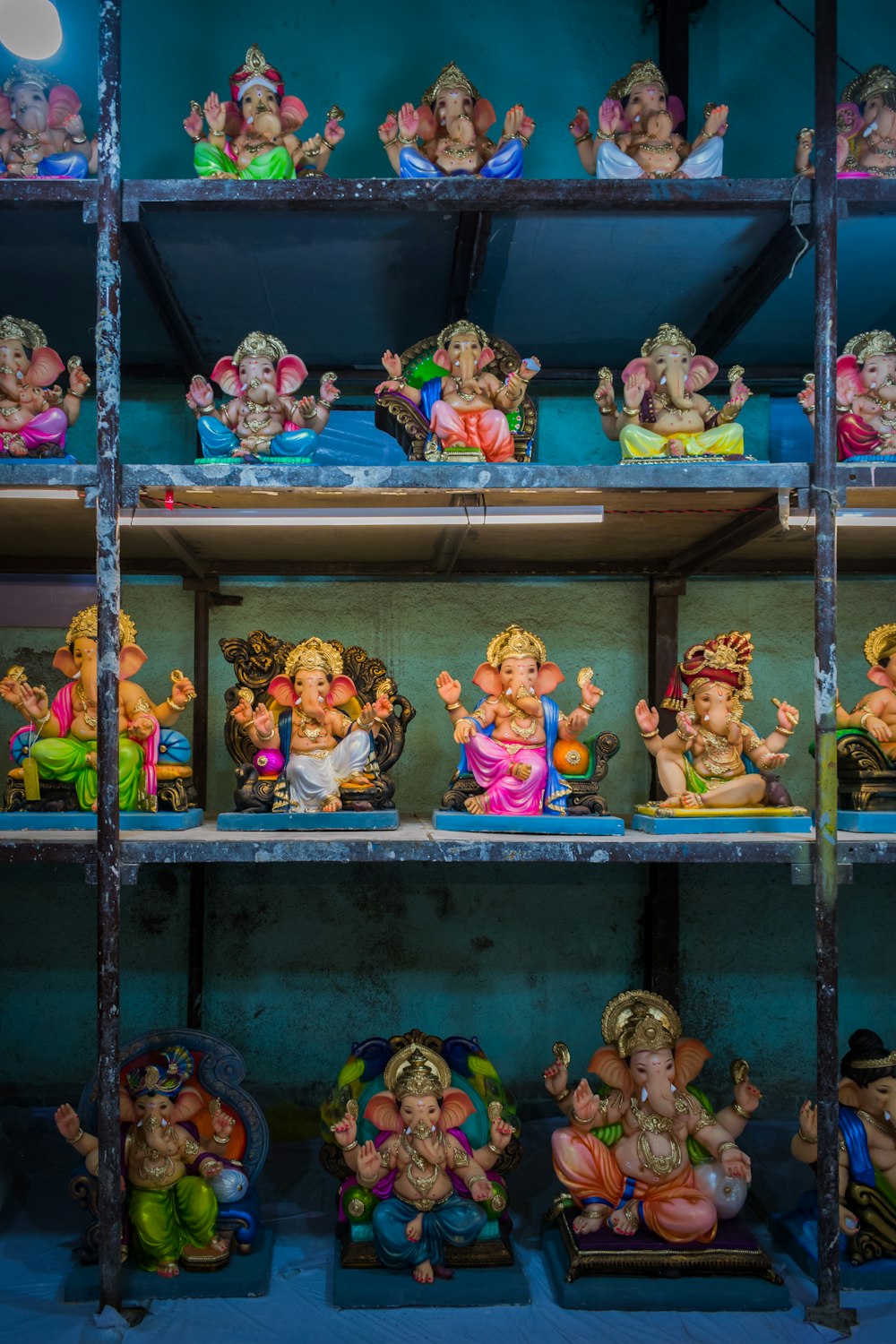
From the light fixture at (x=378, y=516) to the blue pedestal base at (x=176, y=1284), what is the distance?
2.39m

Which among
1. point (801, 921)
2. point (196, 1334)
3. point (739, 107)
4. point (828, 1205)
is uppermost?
point (739, 107)

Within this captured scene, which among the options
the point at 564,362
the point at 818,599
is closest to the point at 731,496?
the point at 818,599

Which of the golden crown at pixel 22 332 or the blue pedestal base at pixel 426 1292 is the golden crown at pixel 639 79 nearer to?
the golden crown at pixel 22 332

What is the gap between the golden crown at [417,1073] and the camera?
348cm

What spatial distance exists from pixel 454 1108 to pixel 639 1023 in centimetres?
68

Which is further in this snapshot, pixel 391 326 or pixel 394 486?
pixel 391 326

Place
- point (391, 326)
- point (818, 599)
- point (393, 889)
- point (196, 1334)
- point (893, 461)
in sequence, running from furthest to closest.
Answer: point (393, 889) < point (391, 326) < point (893, 461) < point (818, 599) < point (196, 1334)

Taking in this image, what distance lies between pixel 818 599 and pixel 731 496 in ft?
1.56

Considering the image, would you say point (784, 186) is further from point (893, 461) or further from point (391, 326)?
point (391, 326)

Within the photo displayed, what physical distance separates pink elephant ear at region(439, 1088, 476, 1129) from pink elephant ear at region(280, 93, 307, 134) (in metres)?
3.37

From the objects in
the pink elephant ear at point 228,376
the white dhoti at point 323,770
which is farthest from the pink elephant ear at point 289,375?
the white dhoti at point 323,770

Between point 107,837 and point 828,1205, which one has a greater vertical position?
point 107,837

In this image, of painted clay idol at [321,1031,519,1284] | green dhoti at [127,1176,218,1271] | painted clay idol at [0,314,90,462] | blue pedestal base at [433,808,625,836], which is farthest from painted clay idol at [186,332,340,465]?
green dhoti at [127,1176,218,1271]

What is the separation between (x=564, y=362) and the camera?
4.80 meters
